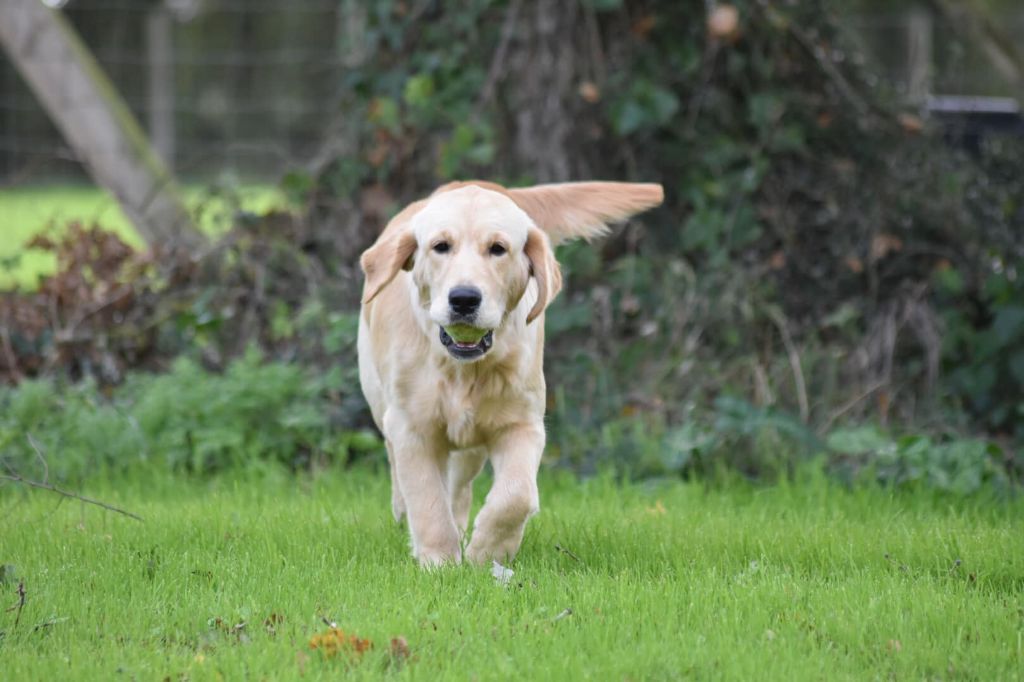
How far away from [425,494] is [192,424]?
2.04 metres

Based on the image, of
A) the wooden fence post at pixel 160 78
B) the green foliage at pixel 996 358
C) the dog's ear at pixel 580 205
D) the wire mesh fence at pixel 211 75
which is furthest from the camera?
the wooden fence post at pixel 160 78

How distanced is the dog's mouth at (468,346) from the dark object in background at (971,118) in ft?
14.2

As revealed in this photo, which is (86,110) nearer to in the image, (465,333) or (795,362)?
(795,362)

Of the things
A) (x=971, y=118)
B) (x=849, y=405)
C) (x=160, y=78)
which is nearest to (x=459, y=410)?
(x=849, y=405)

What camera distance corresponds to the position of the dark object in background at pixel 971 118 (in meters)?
7.42

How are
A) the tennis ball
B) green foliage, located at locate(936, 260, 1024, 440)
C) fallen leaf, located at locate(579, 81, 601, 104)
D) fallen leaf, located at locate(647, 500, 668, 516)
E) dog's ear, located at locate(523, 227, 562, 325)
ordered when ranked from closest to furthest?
1. the tennis ball
2. dog's ear, located at locate(523, 227, 562, 325)
3. fallen leaf, located at locate(647, 500, 668, 516)
4. green foliage, located at locate(936, 260, 1024, 440)
5. fallen leaf, located at locate(579, 81, 601, 104)

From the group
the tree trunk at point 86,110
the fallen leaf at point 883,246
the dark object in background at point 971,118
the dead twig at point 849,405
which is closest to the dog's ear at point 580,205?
the dead twig at point 849,405

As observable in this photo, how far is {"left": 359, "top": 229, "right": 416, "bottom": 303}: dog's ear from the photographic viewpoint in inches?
157

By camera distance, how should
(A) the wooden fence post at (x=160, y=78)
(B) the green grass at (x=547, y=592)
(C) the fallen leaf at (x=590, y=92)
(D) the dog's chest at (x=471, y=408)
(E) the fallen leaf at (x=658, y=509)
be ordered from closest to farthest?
(B) the green grass at (x=547, y=592), (D) the dog's chest at (x=471, y=408), (E) the fallen leaf at (x=658, y=509), (C) the fallen leaf at (x=590, y=92), (A) the wooden fence post at (x=160, y=78)

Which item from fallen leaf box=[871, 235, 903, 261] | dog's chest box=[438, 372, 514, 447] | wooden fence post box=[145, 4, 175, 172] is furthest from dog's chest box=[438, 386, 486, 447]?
wooden fence post box=[145, 4, 175, 172]

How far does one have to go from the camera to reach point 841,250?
6.89 meters

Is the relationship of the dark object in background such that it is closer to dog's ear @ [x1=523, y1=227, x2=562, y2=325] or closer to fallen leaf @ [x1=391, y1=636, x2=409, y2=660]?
dog's ear @ [x1=523, y1=227, x2=562, y2=325]

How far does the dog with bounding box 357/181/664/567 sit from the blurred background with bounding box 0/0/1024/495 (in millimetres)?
1511

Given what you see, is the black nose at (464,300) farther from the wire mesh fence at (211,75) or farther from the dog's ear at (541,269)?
the wire mesh fence at (211,75)
